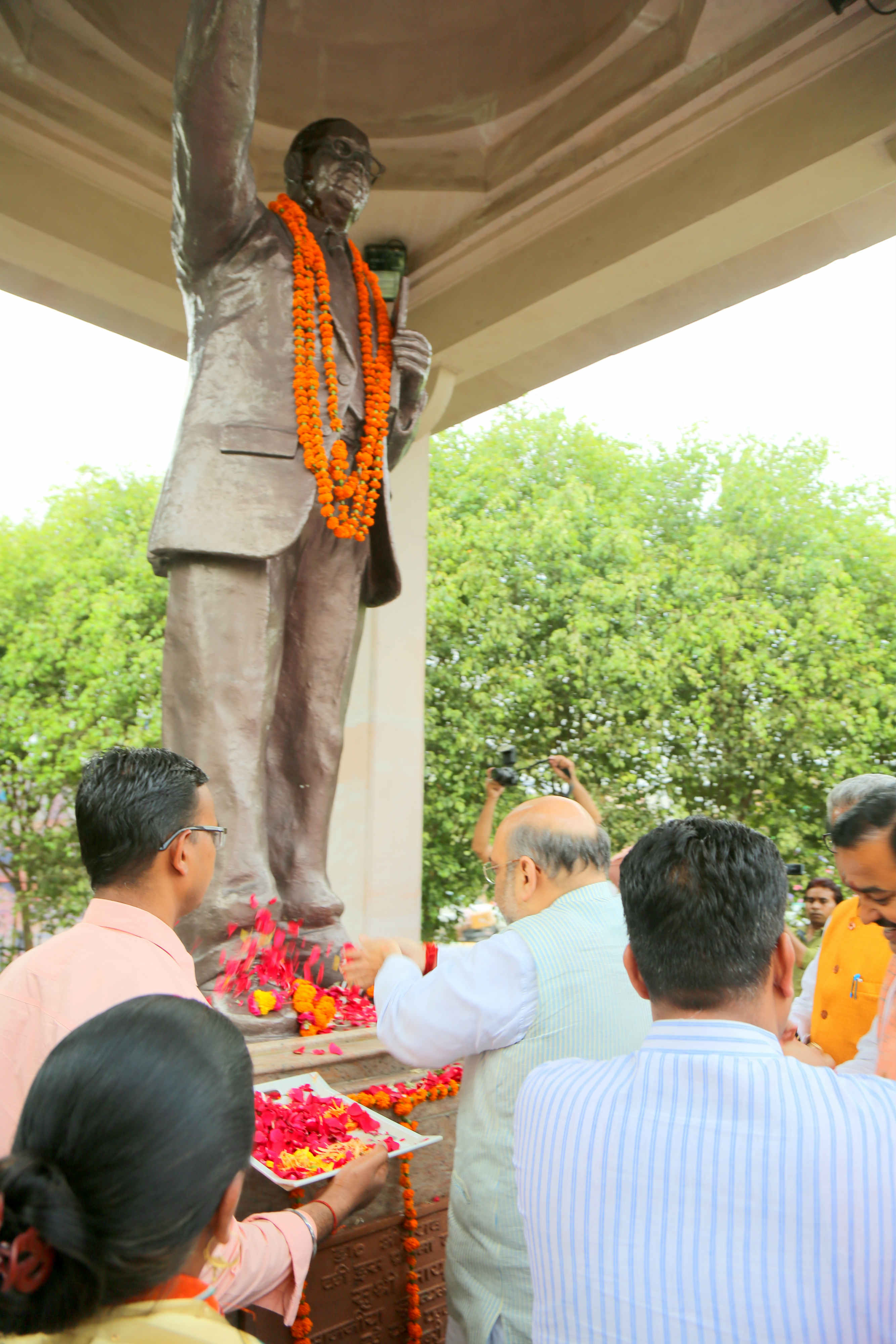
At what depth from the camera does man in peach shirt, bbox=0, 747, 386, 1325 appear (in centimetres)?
145

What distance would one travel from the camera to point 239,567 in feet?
10.3

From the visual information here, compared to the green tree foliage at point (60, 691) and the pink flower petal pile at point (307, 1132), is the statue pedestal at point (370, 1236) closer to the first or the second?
the pink flower petal pile at point (307, 1132)

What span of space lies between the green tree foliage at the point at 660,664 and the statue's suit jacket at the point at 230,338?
8075 millimetres

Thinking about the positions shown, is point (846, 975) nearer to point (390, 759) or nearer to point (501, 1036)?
point (501, 1036)

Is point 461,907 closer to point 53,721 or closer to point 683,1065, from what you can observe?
point 53,721

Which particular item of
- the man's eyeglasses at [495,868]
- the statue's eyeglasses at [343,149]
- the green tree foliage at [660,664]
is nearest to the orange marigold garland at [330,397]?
the statue's eyeglasses at [343,149]

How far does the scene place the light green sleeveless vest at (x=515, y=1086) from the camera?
5.65ft

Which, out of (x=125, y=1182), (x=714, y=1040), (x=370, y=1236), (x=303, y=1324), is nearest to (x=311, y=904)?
(x=370, y=1236)

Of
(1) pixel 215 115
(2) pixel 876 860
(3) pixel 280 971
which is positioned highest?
(1) pixel 215 115

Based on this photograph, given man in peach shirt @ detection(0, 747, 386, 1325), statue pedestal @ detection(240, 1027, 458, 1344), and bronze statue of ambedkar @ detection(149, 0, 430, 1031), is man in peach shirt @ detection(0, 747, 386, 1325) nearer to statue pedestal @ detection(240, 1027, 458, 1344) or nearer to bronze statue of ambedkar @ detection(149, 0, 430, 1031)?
statue pedestal @ detection(240, 1027, 458, 1344)

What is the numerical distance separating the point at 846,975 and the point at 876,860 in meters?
1.14

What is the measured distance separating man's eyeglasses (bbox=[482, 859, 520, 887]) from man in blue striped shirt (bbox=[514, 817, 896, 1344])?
81cm

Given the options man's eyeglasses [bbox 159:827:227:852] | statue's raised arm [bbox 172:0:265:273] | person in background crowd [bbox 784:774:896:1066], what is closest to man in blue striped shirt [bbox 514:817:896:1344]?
man's eyeglasses [bbox 159:827:227:852]

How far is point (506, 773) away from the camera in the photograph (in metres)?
3.76
